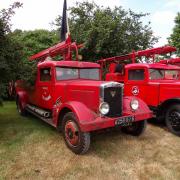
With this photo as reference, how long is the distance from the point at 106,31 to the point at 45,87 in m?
7.78

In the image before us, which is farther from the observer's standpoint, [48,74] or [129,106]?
[48,74]

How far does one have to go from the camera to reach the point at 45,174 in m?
4.01

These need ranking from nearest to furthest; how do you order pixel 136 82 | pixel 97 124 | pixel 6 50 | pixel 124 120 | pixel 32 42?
pixel 97 124 → pixel 124 120 → pixel 6 50 → pixel 136 82 → pixel 32 42

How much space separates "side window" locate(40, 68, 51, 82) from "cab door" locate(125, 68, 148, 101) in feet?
9.36

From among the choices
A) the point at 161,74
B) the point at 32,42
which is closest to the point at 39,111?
the point at 161,74

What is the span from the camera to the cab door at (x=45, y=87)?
629 cm

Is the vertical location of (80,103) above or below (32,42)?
below

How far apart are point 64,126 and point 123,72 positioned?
383cm

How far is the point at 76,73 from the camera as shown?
249 inches

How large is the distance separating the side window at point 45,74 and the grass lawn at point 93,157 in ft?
4.55

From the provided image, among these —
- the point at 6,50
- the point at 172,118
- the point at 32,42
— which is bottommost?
the point at 172,118

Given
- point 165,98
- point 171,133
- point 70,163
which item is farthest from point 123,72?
point 70,163

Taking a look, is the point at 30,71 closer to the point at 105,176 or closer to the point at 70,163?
the point at 70,163

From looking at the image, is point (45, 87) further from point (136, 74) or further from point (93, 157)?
point (136, 74)
